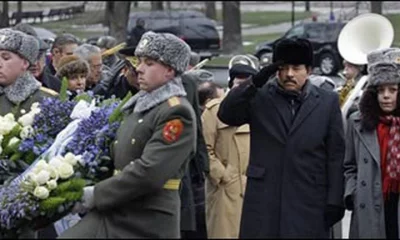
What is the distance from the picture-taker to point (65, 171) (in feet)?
→ 20.2

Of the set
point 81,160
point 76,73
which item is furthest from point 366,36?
point 81,160

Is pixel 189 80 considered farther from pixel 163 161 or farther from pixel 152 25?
pixel 152 25

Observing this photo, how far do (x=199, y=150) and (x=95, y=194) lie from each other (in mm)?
2125

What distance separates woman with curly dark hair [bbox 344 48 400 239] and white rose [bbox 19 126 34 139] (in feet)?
6.46

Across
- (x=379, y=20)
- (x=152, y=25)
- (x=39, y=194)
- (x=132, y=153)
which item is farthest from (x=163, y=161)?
(x=152, y=25)

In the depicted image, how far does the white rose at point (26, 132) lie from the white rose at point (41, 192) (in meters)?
0.93

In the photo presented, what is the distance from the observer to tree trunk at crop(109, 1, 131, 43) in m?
34.5

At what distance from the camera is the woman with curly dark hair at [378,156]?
6.82 metres

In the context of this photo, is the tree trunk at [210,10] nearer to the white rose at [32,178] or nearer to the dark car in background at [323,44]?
the dark car in background at [323,44]

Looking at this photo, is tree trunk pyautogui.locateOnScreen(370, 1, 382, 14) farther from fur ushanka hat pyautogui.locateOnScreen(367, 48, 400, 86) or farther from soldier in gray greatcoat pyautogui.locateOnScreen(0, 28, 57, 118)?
fur ushanka hat pyautogui.locateOnScreen(367, 48, 400, 86)

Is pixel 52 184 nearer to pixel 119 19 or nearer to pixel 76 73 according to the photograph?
pixel 76 73

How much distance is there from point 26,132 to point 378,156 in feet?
7.05

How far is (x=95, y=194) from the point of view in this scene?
223 inches

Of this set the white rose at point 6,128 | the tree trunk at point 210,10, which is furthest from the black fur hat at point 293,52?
the tree trunk at point 210,10
